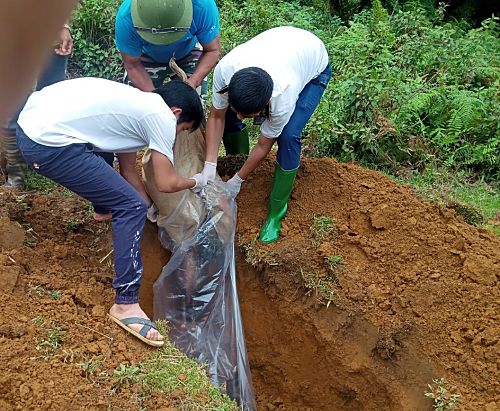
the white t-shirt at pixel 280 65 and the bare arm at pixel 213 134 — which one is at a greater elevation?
the white t-shirt at pixel 280 65

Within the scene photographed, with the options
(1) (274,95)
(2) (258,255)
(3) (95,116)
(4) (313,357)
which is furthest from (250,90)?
(4) (313,357)

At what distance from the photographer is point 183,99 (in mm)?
3264

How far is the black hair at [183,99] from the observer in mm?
3264

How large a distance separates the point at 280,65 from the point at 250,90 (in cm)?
40

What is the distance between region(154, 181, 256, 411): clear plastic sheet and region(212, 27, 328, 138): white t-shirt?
68 centimetres

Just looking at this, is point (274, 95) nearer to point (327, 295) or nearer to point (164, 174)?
point (164, 174)

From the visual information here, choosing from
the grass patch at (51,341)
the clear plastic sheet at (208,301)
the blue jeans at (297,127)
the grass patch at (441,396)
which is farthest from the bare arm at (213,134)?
the grass patch at (441,396)

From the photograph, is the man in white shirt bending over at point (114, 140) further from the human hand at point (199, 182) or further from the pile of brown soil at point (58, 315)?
the human hand at point (199, 182)

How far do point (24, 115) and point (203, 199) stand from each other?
4.27 feet

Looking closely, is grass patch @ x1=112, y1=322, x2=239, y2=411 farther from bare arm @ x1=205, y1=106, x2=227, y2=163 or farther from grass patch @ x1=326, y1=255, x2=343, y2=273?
bare arm @ x1=205, y1=106, x2=227, y2=163

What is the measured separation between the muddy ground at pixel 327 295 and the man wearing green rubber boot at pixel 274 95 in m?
0.34

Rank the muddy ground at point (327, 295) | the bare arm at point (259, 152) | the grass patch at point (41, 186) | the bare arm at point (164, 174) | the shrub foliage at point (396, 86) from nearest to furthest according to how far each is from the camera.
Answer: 1. the bare arm at point (164, 174)
2. the muddy ground at point (327, 295)
3. the bare arm at point (259, 152)
4. the grass patch at point (41, 186)
5. the shrub foliage at point (396, 86)

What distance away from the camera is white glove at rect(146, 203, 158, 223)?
400 centimetres

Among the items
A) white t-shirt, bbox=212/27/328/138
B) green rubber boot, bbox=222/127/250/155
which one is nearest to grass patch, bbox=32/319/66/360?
white t-shirt, bbox=212/27/328/138
